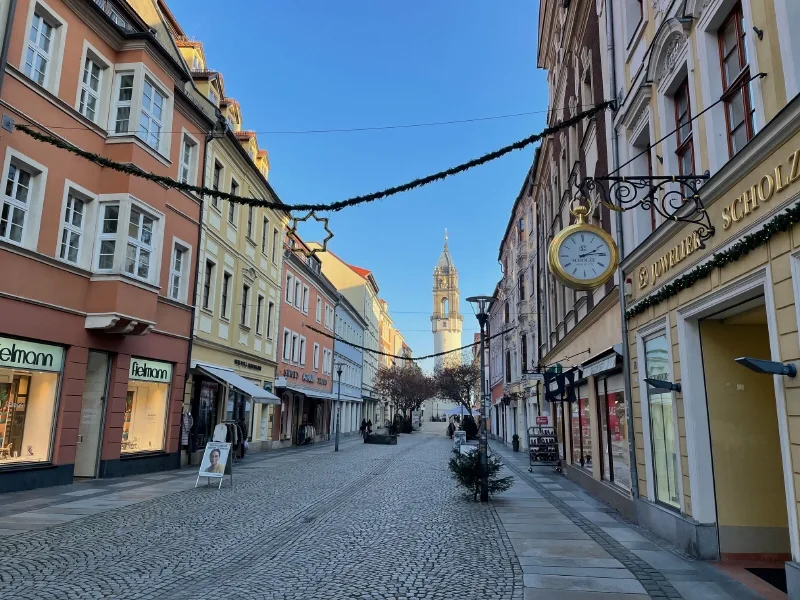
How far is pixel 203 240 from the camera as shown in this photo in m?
19.8

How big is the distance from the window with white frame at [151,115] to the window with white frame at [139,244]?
6.57 feet

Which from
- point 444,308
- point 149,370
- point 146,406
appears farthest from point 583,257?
point 444,308

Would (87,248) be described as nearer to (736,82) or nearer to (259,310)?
(259,310)

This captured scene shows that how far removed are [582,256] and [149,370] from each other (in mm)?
13012

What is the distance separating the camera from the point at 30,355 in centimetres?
1255

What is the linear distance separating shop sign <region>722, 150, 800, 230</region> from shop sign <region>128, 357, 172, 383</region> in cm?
1469

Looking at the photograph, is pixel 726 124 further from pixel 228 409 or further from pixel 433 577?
pixel 228 409

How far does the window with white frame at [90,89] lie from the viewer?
14.2m

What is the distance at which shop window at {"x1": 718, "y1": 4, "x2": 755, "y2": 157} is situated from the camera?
648 cm

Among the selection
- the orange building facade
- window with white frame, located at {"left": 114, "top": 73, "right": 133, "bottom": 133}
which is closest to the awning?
the orange building facade

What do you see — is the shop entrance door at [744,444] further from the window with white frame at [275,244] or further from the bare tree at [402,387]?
the bare tree at [402,387]

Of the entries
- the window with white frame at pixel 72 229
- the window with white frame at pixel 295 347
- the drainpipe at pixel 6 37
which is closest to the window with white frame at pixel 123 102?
the window with white frame at pixel 72 229

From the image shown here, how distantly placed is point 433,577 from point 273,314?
23.4 meters

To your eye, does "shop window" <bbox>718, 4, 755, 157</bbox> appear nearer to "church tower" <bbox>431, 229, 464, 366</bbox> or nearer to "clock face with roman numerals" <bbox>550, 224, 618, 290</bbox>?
"clock face with roman numerals" <bbox>550, 224, 618, 290</bbox>
